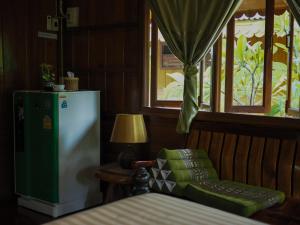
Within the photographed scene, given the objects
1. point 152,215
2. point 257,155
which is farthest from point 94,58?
point 152,215

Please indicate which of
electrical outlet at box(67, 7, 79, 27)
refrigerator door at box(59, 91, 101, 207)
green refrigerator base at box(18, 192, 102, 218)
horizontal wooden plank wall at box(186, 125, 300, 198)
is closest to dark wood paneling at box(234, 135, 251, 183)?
horizontal wooden plank wall at box(186, 125, 300, 198)

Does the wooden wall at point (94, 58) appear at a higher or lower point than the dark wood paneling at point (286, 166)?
higher

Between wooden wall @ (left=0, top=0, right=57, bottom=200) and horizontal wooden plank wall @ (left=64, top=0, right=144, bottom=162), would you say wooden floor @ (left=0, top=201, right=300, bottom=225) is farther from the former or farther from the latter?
horizontal wooden plank wall @ (left=64, top=0, right=144, bottom=162)

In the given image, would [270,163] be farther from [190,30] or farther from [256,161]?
[190,30]

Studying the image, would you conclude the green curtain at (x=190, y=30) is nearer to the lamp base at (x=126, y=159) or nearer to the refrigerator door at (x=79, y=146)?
the lamp base at (x=126, y=159)

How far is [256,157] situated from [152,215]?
1.47 metres

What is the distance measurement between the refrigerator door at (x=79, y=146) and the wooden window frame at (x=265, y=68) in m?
1.39

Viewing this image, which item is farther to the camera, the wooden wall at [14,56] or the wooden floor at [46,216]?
the wooden wall at [14,56]

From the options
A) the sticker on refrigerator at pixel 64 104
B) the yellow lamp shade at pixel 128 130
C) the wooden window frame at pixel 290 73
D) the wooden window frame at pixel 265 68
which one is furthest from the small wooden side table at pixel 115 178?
the wooden window frame at pixel 290 73

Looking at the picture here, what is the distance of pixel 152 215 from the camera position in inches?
79.1

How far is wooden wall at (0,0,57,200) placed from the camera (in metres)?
4.19

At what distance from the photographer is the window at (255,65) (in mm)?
3207

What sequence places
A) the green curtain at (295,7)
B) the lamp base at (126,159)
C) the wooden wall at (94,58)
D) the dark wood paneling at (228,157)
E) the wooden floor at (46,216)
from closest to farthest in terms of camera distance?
the wooden floor at (46,216) < the green curtain at (295,7) < the dark wood paneling at (228,157) < the lamp base at (126,159) < the wooden wall at (94,58)

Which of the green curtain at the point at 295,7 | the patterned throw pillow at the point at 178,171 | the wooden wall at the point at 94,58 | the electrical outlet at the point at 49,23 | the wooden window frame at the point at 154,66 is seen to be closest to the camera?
the green curtain at the point at 295,7
